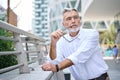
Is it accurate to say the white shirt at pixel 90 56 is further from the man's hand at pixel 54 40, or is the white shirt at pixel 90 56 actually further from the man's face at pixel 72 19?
the man's face at pixel 72 19

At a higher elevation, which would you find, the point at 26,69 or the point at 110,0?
the point at 110,0

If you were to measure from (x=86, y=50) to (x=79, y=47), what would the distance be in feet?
0.35

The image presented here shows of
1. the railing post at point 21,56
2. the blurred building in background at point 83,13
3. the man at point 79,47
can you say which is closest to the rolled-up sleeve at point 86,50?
the man at point 79,47

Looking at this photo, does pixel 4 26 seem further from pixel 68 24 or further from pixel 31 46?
pixel 31 46

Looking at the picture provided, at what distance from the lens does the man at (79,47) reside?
2883 millimetres

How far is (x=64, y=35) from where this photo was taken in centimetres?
312

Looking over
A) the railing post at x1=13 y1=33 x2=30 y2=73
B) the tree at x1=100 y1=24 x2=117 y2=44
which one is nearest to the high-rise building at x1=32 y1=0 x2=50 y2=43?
the tree at x1=100 y1=24 x2=117 y2=44

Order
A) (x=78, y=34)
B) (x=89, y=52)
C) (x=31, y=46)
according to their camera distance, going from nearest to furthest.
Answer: (x=89, y=52), (x=78, y=34), (x=31, y=46)

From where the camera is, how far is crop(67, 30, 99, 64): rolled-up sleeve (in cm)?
272

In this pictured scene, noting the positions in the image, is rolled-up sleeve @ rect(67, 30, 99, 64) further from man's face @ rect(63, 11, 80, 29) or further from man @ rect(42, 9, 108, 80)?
man's face @ rect(63, 11, 80, 29)

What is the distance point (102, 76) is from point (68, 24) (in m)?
0.62

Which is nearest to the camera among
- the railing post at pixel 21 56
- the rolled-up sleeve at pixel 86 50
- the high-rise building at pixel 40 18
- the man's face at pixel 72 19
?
the rolled-up sleeve at pixel 86 50

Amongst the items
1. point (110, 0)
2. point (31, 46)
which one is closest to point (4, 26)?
point (31, 46)

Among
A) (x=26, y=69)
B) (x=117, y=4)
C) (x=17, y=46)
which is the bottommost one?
(x=26, y=69)
